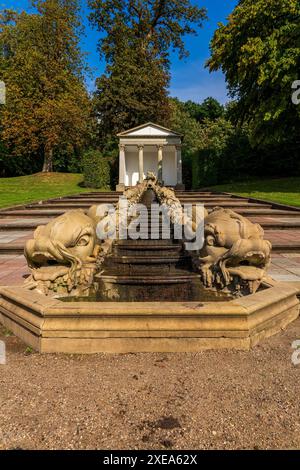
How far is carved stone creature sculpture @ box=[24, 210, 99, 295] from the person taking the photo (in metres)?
4.66

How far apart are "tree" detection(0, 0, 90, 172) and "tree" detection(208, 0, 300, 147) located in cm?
1906

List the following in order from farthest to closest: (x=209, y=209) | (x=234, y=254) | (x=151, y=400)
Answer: (x=209, y=209) → (x=234, y=254) → (x=151, y=400)

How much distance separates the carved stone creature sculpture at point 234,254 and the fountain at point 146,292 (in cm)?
2

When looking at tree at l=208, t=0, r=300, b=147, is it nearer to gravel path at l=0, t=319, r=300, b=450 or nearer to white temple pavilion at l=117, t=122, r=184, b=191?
white temple pavilion at l=117, t=122, r=184, b=191

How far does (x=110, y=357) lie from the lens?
339 centimetres

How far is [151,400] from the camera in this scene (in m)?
2.67

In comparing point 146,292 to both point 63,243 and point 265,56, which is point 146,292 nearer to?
point 63,243

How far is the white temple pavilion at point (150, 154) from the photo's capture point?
31.4 metres

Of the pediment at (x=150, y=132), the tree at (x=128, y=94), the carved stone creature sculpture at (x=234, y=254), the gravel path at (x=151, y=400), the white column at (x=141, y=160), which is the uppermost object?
the tree at (x=128, y=94)

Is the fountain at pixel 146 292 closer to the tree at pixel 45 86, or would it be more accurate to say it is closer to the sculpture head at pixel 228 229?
the sculpture head at pixel 228 229

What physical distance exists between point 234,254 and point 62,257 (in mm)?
2583

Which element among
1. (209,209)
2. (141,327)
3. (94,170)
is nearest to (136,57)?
(94,170)

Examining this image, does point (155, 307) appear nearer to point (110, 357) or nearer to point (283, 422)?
point (110, 357)

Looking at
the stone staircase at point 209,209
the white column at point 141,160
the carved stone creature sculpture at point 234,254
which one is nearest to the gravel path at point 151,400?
the carved stone creature sculpture at point 234,254
